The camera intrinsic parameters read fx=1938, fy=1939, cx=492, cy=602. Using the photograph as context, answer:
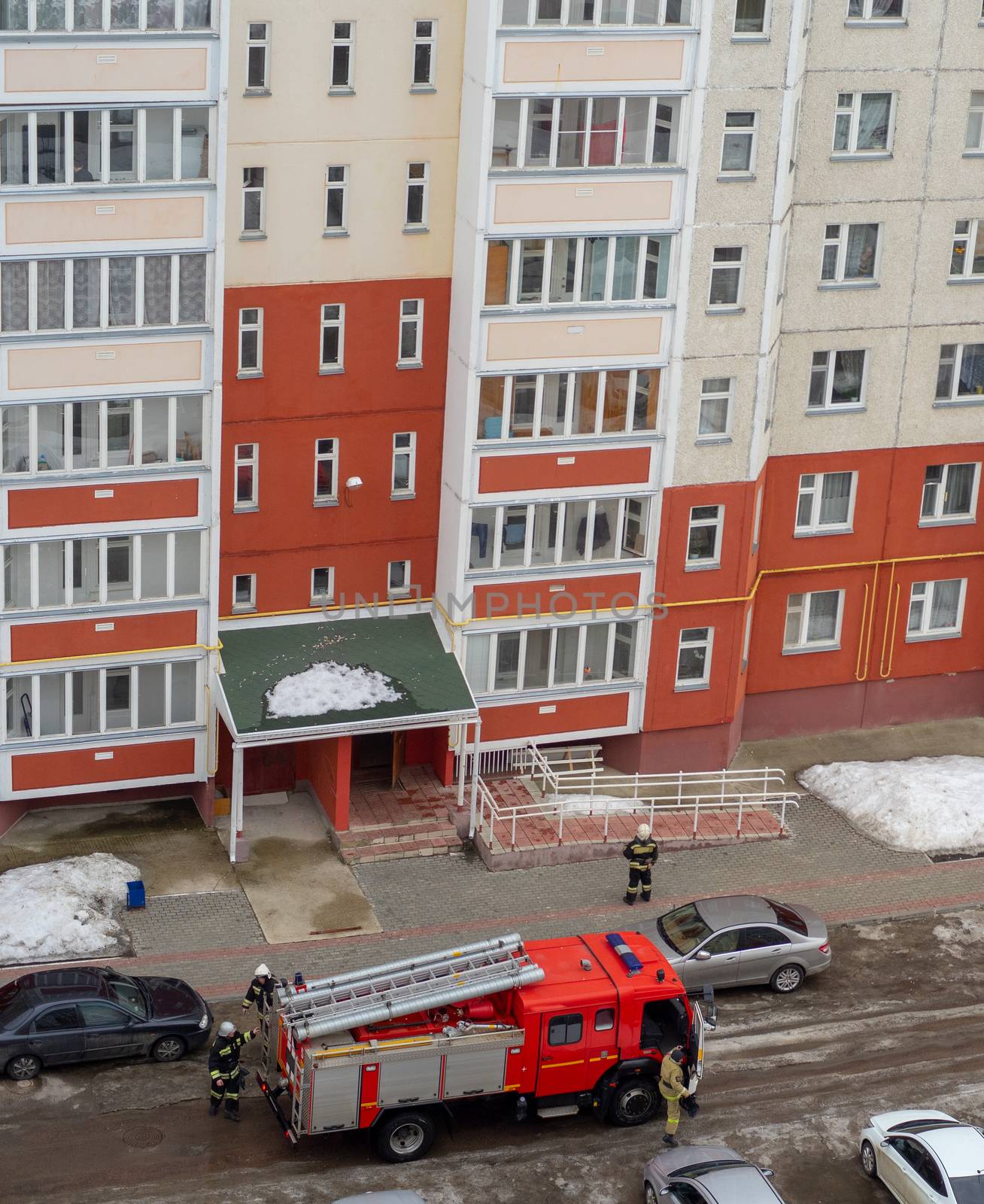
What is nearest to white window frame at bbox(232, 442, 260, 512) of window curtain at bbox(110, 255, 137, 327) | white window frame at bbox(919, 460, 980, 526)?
window curtain at bbox(110, 255, 137, 327)

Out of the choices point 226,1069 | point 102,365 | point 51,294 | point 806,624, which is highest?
point 51,294

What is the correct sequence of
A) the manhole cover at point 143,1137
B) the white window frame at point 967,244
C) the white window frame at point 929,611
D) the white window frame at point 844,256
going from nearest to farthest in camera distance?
the manhole cover at point 143,1137
the white window frame at point 844,256
the white window frame at point 967,244
the white window frame at point 929,611

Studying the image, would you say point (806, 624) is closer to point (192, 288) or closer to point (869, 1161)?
point (869, 1161)

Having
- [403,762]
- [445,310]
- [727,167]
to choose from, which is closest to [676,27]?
[727,167]

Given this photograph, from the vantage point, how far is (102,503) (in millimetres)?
36281

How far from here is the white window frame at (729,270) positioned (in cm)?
3806

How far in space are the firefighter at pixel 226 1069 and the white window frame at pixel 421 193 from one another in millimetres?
15688

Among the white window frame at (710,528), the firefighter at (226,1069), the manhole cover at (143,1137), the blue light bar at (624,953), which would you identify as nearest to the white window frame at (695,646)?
the white window frame at (710,528)

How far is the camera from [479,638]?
40.0 m

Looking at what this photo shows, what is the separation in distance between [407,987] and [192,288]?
1360 centimetres

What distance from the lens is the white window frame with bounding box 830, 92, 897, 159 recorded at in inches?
1529

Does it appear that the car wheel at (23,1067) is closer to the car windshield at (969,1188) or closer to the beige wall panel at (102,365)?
the beige wall panel at (102,365)

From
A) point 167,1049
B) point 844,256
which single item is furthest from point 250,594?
point 844,256

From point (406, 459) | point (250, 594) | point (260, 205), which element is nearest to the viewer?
point (260, 205)
